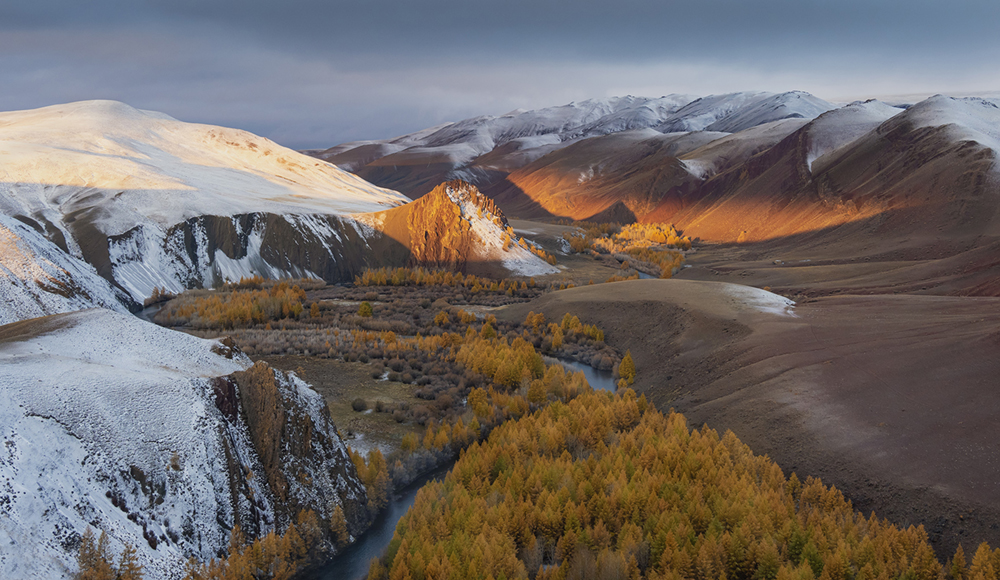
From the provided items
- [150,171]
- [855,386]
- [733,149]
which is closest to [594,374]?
[855,386]

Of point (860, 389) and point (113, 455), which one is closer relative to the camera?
point (113, 455)

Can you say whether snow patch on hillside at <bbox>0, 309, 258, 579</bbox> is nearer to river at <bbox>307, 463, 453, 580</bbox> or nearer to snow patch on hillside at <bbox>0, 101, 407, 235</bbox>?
river at <bbox>307, 463, 453, 580</bbox>

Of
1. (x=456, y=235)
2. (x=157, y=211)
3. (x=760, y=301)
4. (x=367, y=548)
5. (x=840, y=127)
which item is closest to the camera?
(x=367, y=548)

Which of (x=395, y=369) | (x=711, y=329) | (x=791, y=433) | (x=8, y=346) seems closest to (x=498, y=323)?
(x=395, y=369)

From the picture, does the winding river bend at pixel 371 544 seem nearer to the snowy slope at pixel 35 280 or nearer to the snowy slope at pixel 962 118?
the snowy slope at pixel 35 280

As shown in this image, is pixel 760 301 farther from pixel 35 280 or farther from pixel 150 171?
pixel 150 171

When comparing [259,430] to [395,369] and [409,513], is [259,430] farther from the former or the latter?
[395,369]

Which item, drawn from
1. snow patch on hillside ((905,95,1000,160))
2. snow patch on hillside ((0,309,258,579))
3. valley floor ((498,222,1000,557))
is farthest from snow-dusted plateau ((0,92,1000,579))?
valley floor ((498,222,1000,557))
